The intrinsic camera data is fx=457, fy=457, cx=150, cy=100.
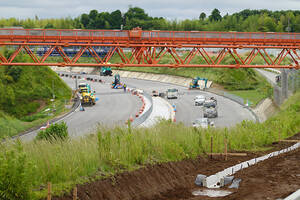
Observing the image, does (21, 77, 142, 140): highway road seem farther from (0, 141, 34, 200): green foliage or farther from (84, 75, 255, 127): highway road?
(0, 141, 34, 200): green foliage

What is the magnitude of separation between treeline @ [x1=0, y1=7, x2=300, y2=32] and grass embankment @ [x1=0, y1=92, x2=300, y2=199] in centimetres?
12805

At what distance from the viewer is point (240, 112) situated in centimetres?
6397

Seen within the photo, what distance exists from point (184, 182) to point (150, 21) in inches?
6037

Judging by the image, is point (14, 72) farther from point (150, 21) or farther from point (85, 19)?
point (85, 19)

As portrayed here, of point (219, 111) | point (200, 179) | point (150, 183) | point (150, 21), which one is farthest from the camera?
point (150, 21)

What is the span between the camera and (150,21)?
167750 millimetres

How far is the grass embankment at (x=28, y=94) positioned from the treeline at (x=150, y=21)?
3229 inches

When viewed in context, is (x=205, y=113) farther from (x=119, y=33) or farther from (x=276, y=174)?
(x=276, y=174)

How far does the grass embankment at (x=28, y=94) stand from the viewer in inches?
2362

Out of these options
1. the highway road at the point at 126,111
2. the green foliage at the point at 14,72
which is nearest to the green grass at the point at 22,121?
the highway road at the point at 126,111

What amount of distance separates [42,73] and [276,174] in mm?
67574

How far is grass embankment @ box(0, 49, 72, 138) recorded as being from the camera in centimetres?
5999

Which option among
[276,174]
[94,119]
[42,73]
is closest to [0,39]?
[94,119]

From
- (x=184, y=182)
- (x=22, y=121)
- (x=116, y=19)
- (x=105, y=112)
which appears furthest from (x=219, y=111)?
(x=116, y=19)
